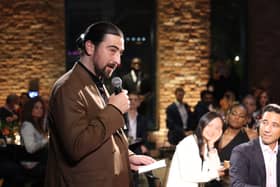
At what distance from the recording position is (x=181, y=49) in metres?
9.68

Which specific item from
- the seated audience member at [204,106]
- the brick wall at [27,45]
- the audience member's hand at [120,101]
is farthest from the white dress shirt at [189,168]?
the brick wall at [27,45]

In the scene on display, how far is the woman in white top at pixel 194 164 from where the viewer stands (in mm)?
4020

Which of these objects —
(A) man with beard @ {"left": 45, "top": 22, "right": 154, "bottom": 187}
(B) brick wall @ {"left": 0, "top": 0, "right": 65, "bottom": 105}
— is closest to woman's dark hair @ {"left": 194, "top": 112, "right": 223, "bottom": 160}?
(A) man with beard @ {"left": 45, "top": 22, "right": 154, "bottom": 187}

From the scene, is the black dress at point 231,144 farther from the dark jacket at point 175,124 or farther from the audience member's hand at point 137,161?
the dark jacket at point 175,124

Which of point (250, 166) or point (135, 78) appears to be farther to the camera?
point (135, 78)

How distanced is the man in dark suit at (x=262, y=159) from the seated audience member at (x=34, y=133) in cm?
275

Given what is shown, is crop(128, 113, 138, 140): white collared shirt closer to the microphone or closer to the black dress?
the black dress

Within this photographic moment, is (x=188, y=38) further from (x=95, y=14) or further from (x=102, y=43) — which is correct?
(x=102, y=43)

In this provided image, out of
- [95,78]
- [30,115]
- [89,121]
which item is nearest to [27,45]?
[30,115]

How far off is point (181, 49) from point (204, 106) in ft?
5.64

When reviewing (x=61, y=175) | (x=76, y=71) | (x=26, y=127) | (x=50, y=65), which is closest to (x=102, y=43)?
(x=76, y=71)

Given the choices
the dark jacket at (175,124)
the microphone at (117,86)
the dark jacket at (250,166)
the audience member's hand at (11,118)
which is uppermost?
the microphone at (117,86)

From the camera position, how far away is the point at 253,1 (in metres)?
9.77

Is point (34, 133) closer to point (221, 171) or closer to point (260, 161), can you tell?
point (221, 171)
